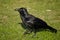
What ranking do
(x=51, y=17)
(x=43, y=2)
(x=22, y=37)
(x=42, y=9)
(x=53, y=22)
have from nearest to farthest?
(x=22, y=37) < (x=53, y=22) < (x=51, y=17) < (x=42, y=9) < (x=43, y=2)

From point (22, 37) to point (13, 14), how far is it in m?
2.73

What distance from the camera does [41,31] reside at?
9.06m

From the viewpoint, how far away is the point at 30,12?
37.9 feet

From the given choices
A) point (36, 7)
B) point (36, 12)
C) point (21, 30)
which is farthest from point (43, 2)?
point (21, 30)

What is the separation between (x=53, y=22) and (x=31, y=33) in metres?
1.62

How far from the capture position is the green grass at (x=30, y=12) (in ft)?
29.0

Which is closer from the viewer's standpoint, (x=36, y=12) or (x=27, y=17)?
(x=27, y=17)

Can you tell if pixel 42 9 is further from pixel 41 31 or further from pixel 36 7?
pixel 41 31

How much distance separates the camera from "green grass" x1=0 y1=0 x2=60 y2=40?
8.84m

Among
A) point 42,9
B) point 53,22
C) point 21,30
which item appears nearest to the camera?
point 21,30

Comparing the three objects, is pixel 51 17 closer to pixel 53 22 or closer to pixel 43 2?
pixel 53 22

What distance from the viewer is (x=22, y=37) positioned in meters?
8.75

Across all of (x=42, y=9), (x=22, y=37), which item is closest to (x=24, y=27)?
(x=22, y=37)

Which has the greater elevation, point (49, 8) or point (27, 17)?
point (27, 17)
